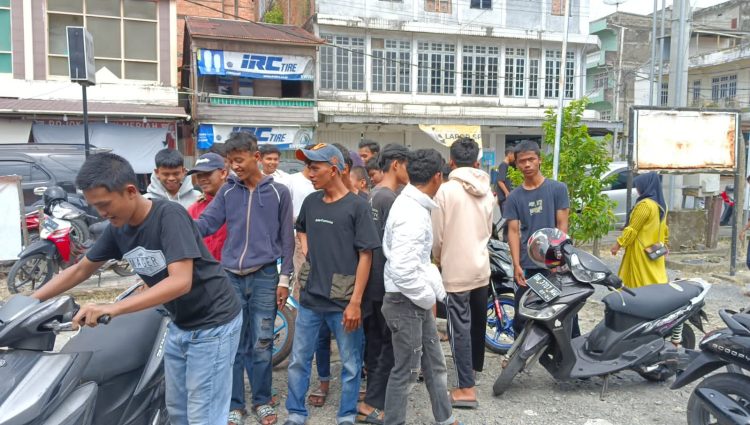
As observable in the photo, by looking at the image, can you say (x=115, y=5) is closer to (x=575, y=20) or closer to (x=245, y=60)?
(x=245, y=60)

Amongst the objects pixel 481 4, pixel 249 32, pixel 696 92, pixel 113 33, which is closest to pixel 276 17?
pixel 249 32

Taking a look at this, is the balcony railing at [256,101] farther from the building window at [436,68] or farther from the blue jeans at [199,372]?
the blue jeans at [199,372]

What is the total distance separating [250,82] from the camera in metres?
18.0

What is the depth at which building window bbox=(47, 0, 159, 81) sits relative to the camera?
15.6 m

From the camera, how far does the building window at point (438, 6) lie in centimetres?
2041

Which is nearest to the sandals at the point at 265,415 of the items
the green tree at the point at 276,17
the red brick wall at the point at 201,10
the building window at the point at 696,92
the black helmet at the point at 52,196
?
the black helmet at the point at 52,196

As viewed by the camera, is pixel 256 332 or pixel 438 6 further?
pixel 438 6

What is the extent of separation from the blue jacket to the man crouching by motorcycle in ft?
2.83

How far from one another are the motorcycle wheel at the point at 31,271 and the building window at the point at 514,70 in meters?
17.7

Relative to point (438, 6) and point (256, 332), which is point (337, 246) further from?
point (438, 6)

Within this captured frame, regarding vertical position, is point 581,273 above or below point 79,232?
above

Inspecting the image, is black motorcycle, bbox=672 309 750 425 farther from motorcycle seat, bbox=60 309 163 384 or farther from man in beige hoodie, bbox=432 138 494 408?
motorcycle seat, bbox=60 309 163 384

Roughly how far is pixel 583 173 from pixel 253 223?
4573 millimetres

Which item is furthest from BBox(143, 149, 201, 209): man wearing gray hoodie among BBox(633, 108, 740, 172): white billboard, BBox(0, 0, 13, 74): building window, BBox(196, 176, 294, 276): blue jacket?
BBox(0, 0, 13, 74): building window
